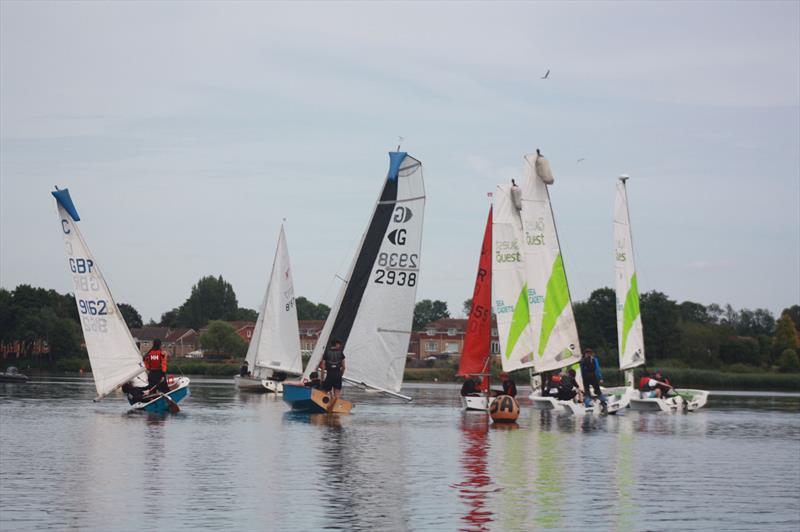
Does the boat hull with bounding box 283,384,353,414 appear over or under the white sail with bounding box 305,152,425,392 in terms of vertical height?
under

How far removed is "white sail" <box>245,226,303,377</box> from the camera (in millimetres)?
58406

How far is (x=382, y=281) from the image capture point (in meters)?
34.0

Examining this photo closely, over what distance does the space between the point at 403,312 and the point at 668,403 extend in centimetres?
1714

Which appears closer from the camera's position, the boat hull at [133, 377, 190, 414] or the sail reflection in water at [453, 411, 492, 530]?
the sail reflection in water at [453, 411, 492, 530]

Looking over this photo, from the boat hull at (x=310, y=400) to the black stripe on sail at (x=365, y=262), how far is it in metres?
1.71

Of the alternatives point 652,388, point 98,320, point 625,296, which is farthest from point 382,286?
point 625,296

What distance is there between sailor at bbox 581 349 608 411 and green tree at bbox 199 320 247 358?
102069 mm

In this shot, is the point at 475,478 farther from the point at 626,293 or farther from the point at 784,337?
the point at 784,337

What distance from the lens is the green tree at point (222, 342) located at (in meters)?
139

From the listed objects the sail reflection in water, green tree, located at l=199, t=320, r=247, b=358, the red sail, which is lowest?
the sail reflection in water

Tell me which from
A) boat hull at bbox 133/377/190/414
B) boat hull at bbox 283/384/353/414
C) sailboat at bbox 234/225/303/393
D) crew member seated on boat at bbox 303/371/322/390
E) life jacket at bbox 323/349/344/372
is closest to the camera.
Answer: life jacket at bbox 323/349/344/372

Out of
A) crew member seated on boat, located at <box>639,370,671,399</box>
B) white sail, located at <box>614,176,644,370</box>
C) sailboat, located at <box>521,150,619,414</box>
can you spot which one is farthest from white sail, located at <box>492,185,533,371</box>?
white sail, located at <box>614,176,644,370</box>

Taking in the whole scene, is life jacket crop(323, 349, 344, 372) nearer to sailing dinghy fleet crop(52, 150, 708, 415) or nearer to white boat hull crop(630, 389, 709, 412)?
sailing dinghy fleet crop(52, 150, 708, 415)

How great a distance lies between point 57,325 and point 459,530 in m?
111
